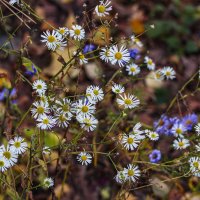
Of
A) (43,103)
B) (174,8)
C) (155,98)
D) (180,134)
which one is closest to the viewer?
(43,103)

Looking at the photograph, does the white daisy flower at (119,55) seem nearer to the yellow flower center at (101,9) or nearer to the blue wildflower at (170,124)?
the yellow flower center at (101,9)

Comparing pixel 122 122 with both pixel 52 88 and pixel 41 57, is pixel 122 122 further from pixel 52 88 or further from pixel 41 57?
pixel 41 57

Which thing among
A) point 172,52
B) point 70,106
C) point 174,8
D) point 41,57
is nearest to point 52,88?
point 70,106

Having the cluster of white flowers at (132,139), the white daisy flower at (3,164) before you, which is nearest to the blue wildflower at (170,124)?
the cluster of white flowers at (132,139)

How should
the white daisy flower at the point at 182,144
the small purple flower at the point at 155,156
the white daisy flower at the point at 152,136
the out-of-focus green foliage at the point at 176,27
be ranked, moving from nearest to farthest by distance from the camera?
the white daisy flower at the point at 152,136 → the white daisy flower at the point at 182,144 → the small purple flower at the point at 155,156 → the out-of-focus green foliage at the point at 176,27

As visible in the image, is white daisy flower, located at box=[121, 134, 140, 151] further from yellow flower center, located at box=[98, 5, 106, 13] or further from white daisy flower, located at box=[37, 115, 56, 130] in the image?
yellow flower center, located at box=[98, 5, 106, 13]
